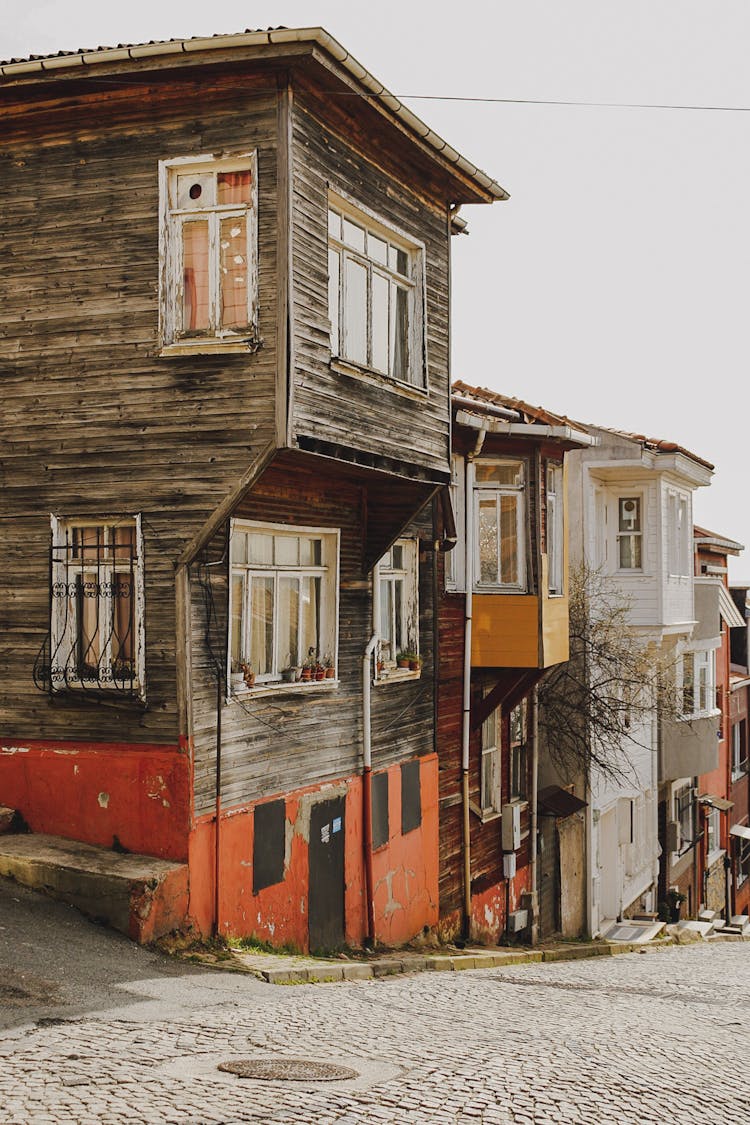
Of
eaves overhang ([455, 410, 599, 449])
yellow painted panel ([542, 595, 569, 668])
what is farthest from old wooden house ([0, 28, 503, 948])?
yellow painted panel ([542, 595, 569, 668])

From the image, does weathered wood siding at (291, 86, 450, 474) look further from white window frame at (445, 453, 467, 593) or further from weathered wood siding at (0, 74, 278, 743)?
→ white window frame at (445, 453, 467, 593)

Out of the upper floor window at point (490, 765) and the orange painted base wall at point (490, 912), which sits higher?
the upper floor window at point (490, 765)

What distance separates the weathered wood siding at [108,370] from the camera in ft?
35.7

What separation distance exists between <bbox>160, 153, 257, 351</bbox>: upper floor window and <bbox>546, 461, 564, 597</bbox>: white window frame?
8.29 m

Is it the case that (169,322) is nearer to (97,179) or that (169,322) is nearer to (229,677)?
(97,179)

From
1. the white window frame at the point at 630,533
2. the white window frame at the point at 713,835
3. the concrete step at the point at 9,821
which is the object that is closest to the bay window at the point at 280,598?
the concrete step at the point at 9,821

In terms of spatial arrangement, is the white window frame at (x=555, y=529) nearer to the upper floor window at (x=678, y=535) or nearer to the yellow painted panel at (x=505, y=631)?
the yellow painted panel at (x=505, y=631)

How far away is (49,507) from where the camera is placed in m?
11.5

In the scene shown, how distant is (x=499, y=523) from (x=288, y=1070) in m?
11.7

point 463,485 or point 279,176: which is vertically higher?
Result: point 279,176

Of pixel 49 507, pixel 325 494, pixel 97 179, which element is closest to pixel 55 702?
pixel 49 507

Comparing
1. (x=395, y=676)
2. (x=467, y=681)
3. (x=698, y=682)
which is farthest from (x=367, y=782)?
(x=698, y=682)

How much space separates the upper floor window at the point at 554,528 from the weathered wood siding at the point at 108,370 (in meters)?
8.32

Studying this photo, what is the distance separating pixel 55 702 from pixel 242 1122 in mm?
6390
